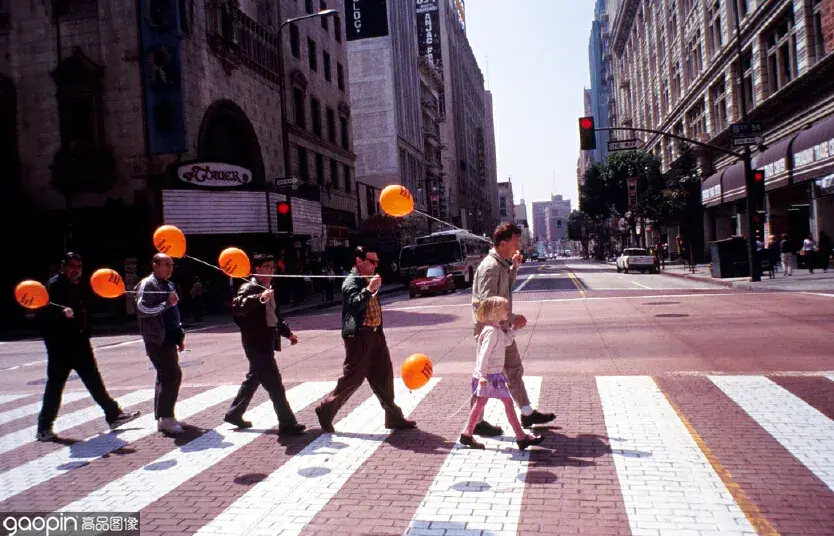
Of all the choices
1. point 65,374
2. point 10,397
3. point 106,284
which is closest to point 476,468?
point 106,284

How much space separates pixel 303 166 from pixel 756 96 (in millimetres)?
24810

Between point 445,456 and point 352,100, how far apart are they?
5689cm

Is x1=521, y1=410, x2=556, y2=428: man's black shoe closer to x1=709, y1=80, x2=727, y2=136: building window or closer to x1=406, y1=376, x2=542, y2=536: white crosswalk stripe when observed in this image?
x1=406, y1=376, x2=542, y2=536: white crosswalk stripe

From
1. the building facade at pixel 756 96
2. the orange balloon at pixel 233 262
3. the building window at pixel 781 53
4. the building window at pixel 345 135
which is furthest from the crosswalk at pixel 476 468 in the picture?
the building window at pixel 345 135

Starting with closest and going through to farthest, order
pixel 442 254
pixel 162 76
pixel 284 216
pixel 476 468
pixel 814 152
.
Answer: pixel 476 468 → pixel 284 216 → pixel 814 152 → pixel 162 76 → pixel 442 254

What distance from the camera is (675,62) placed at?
52781 mm

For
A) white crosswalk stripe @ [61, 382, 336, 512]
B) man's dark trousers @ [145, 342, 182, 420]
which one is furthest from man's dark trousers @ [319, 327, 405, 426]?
man's dark trousers @ [145, 342, 182, 420]

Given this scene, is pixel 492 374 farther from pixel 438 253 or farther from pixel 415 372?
pixel 438 253

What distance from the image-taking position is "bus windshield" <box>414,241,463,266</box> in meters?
33.8

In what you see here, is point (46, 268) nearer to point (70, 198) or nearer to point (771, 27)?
point (70, 198)

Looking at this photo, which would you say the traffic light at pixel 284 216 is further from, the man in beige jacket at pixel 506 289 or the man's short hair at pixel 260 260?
the man in beige jacket at pixel 506 289

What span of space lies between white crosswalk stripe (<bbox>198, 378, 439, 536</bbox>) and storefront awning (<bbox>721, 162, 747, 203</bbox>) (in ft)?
103

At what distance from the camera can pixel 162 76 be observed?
86.1ft

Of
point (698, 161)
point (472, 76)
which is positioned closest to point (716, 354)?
point (698, 161)
